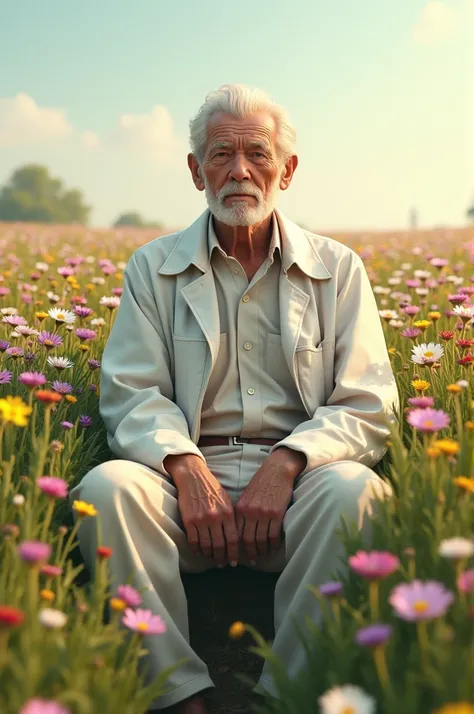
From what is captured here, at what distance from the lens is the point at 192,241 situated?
10.8 ft

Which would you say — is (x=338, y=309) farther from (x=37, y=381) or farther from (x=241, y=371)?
(x=37, y=381)

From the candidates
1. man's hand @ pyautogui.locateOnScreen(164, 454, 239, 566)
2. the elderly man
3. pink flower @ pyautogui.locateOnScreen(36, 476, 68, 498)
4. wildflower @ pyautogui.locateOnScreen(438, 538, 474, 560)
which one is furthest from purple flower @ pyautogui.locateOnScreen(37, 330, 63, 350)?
wildflower @ pyautogui.locateOnScreen(438, 538, 474, 560)

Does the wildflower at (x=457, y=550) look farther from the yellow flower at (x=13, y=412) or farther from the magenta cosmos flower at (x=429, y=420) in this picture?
the yellow flower at (x=13, y=412)

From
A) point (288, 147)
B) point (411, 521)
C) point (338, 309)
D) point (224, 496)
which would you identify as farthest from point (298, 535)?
point (288, 147)

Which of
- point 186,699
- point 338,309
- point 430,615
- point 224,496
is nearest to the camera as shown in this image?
point 430,615

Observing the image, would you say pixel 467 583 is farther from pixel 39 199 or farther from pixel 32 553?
pixel 39 199

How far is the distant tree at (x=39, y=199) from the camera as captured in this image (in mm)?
63062

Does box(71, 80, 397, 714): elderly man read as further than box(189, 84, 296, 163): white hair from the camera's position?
No

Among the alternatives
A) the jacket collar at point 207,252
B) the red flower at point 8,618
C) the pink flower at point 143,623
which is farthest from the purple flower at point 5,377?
the red flower at point 8,618

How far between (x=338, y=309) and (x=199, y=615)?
1101 mm

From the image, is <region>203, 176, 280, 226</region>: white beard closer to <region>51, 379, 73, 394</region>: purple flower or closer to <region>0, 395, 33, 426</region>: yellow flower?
<region>51, 379, 73, 394</region>: purple flower

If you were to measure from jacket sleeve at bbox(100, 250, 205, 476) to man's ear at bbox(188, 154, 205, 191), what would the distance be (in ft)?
1.20

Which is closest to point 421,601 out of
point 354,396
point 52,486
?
point 52,486

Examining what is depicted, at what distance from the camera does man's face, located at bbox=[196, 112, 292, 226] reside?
10.3ft
